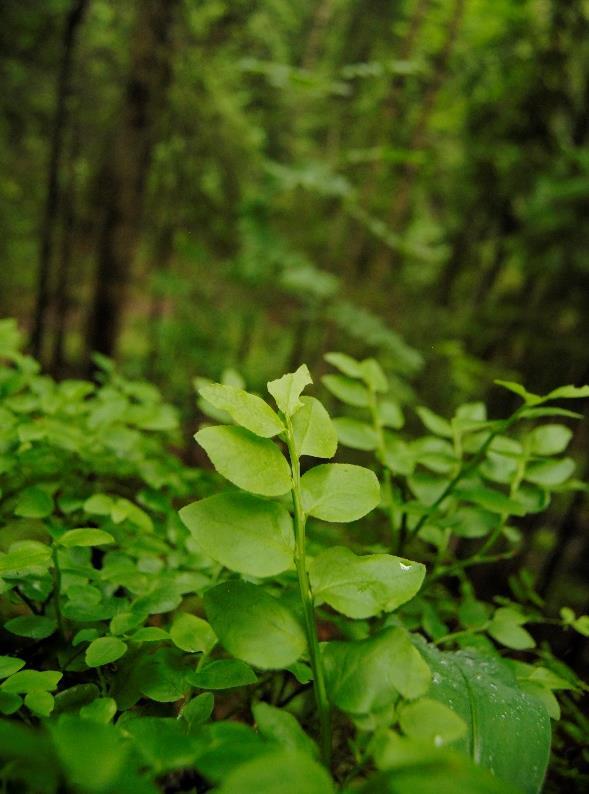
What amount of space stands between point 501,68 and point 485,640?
33.8 feet

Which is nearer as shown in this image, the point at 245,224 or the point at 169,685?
the point at 169,685

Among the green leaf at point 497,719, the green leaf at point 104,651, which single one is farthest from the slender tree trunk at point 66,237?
the green leaf at point 497,719

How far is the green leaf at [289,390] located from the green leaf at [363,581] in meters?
0.20

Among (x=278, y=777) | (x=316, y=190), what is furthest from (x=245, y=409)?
(x=316, y=190)

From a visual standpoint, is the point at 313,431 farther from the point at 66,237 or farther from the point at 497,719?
the point at 66,237

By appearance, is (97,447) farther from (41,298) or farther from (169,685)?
(41,298)

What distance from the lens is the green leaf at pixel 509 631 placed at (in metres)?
0.88

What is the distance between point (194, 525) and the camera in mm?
553

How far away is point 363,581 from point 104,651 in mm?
372

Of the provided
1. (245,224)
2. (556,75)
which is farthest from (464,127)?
(245,224)

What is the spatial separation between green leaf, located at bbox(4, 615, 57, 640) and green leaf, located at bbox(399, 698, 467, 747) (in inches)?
21.1

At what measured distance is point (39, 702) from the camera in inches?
23.0

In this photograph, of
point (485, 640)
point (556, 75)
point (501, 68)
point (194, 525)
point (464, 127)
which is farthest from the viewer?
point (464, 127)

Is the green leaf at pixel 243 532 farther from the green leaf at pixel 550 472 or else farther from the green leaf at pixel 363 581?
the green leaf at pixel 550 472
